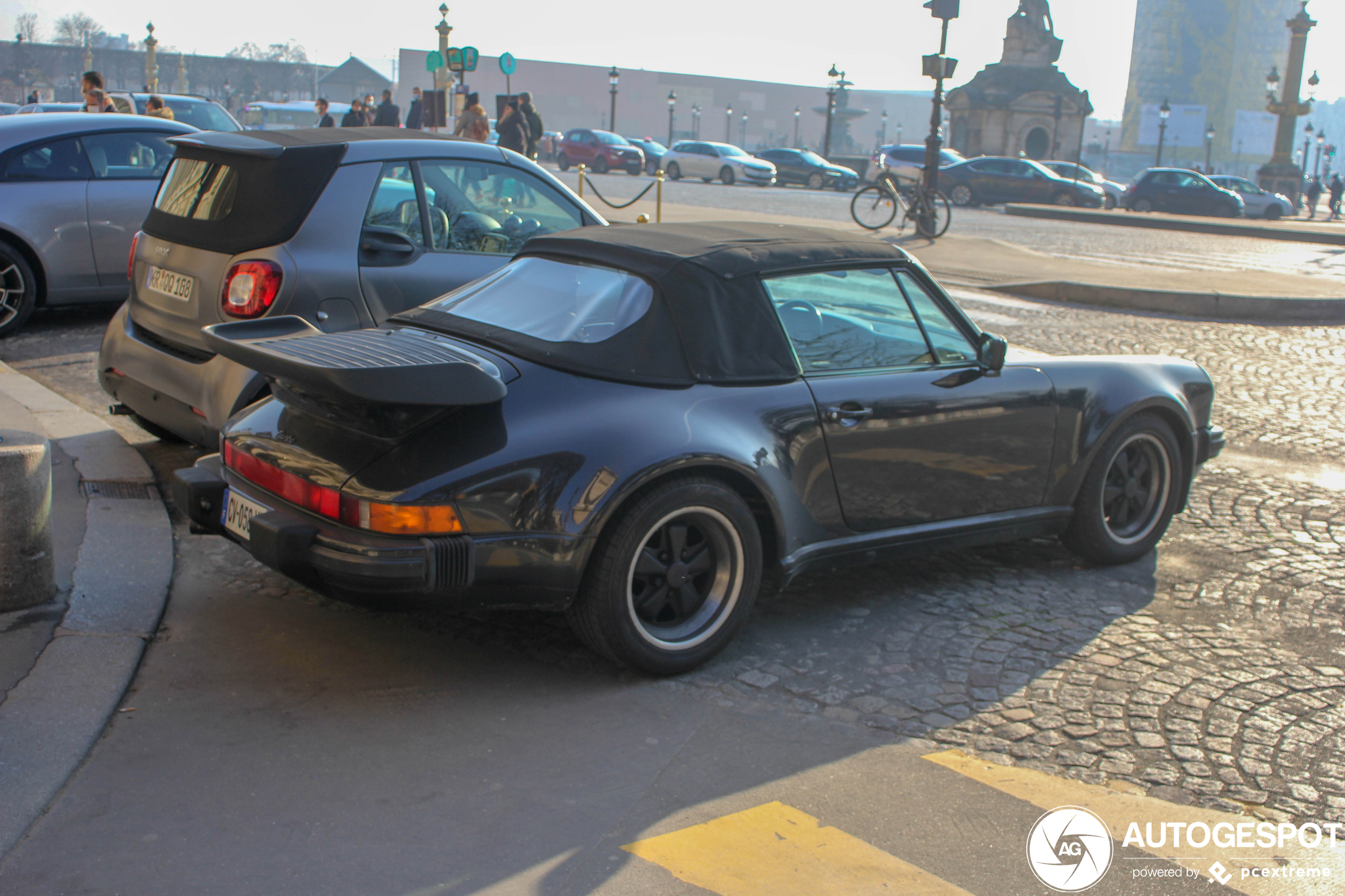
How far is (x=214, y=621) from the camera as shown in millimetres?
4141

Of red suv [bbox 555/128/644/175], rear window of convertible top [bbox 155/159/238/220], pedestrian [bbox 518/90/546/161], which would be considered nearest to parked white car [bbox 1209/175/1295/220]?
red suv [bbox 555/128/644/175]

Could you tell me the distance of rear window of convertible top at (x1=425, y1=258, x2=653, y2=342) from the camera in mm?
3896

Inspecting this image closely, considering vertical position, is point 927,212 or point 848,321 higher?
point 927,212

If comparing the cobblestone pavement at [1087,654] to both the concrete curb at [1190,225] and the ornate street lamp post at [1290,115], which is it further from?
the ornate street lamp post at [1290,115]

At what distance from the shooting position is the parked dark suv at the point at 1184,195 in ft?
115

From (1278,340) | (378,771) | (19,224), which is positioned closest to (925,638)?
(378,771)

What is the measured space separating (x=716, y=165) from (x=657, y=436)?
3979cm

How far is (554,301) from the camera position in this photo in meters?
4.09

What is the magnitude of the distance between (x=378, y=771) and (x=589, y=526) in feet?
2.82

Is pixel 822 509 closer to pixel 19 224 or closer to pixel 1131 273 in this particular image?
pixel 19 224

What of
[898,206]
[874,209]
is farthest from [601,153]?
[898,206]

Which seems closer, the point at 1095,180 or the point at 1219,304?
the point at 1219,304

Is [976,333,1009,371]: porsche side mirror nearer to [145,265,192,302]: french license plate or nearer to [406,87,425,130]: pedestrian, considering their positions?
[145,265,192,302]: french license plate

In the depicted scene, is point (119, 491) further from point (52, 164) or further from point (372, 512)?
point (52, 164)
